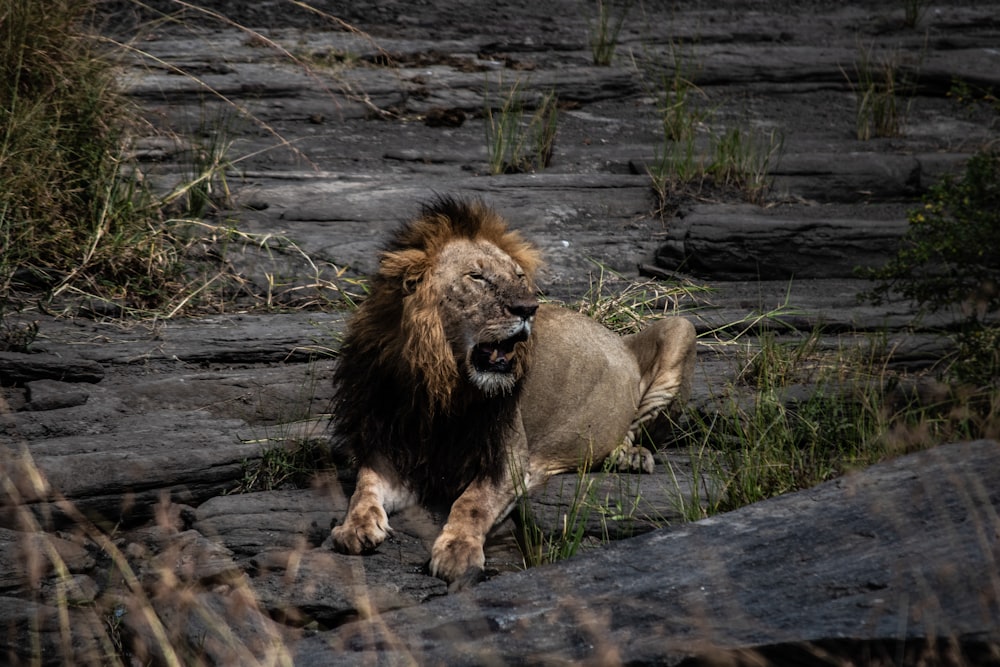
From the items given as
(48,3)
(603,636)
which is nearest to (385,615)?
(603,636)

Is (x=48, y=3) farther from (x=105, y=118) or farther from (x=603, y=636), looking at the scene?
(x=603, y=636)

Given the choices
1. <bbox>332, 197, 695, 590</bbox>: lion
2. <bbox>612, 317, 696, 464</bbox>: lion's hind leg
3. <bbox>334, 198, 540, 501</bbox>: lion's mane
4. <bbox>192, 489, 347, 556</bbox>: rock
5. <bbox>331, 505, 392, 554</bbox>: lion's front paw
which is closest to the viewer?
<bbox>331, 505, 392, 554</bbox>: lion's front paw

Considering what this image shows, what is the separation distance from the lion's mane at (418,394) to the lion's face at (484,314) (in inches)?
1.5

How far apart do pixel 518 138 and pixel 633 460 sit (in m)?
3.93

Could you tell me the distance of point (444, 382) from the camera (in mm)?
4578

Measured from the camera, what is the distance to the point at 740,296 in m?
7.35

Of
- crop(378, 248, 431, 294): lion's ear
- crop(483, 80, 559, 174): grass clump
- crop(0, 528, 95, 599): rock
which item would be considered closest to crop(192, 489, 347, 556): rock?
crop(0, 528, 95, 599): rock

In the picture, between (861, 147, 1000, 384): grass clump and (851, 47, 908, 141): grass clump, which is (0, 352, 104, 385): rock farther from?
(851, 47, 908, 141): grass clump

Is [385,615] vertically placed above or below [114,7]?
below

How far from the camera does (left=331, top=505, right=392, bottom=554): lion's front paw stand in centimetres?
423

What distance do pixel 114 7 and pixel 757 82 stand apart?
5442 millimetres

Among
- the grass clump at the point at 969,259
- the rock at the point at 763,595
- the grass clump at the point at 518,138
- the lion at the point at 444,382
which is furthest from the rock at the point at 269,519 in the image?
the grass clump at the point at 518,138

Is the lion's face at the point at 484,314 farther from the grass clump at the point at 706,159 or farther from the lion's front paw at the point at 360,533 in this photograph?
the grass clump at the point at 706,159

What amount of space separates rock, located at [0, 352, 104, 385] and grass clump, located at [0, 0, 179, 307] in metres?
0.77
